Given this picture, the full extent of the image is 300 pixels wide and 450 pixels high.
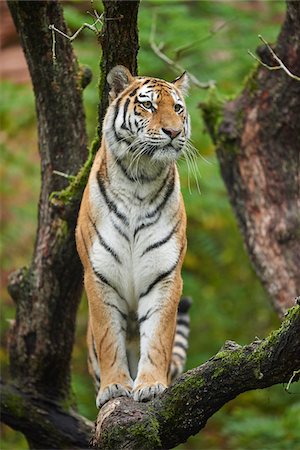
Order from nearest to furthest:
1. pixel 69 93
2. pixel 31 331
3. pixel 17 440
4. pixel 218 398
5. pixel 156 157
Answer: pixel 218 398
pixel 156 157
pixel 69 93
pixel 31 331
pixel 17 440

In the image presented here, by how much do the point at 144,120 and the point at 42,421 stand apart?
2.64 meters

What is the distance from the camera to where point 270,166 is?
25.5 ft

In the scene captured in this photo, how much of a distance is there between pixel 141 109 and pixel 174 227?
717mm

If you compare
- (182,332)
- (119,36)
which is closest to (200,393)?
(119,36)

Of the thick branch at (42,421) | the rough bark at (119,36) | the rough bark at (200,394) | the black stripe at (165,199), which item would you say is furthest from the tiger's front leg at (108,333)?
the thick branch at (42,421)

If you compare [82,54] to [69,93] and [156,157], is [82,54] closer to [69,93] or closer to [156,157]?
[69,93]

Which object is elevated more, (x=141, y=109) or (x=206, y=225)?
(x=206, y=225)

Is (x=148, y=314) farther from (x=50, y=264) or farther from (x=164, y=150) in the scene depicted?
(x=50, y=264)

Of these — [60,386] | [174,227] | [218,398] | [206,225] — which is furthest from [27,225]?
[218,398]

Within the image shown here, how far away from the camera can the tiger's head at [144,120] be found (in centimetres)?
568

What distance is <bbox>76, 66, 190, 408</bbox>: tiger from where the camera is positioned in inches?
229

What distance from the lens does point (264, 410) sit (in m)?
13.0

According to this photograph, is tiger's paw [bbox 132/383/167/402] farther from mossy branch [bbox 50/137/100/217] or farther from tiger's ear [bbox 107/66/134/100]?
tiger's ear [bbox 107/66/134/100]

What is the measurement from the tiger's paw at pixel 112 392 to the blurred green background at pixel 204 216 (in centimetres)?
398
